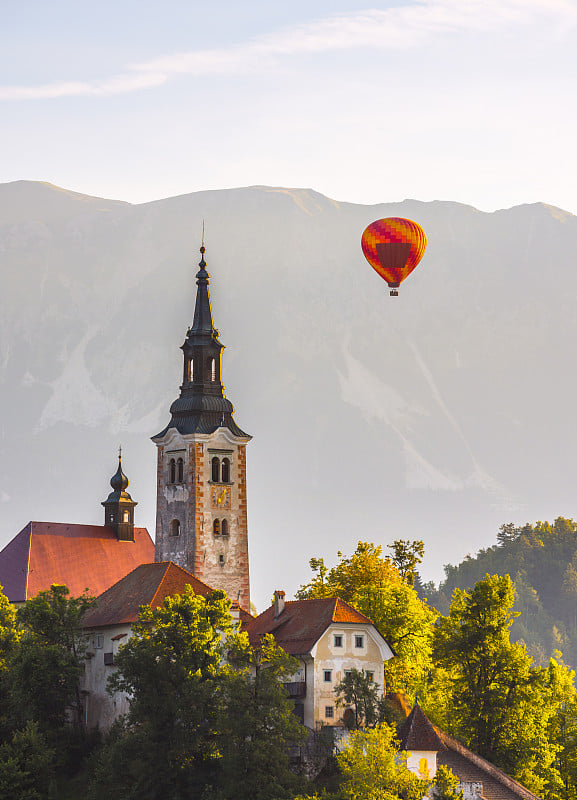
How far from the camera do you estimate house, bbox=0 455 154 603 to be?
9981cm

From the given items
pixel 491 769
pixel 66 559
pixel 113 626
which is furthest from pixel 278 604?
pixel 66 559

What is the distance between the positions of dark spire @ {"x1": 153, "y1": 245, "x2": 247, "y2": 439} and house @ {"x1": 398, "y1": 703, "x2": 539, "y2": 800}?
33.5 metres

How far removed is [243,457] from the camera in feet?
335

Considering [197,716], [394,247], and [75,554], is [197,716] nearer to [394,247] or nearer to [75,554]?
[394,247]

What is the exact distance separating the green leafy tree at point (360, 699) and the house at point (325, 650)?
102 centimetres

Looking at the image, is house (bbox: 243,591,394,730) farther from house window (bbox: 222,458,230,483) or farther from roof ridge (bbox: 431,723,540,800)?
house window (bbox: 222,458,230,483)

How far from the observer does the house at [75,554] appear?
9981cm

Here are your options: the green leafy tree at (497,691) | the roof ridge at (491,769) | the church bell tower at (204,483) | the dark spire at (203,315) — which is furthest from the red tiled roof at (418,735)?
the dark spire at (203,315)

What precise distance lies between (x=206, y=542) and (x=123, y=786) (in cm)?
3053

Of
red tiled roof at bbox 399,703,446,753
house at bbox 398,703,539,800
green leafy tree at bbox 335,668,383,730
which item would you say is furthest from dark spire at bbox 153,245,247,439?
red tiled roof at bbox 399,703,446,753

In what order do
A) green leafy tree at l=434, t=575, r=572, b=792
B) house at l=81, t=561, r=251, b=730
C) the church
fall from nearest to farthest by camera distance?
green leafy tree at l=434, t=575, r=572, b=792, house at l=81, t=561, r=251, b=730, the church

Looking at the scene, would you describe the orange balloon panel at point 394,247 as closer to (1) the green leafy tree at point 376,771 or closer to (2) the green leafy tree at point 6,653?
(2) the green leafy tree at point 6,653

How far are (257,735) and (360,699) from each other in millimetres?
7921

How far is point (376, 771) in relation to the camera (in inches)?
2657
